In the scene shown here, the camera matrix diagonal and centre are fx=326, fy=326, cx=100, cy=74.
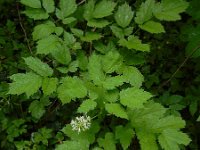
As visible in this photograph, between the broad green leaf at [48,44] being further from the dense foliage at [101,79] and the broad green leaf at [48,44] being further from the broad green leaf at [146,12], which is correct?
the broad green leaf at [146,12]

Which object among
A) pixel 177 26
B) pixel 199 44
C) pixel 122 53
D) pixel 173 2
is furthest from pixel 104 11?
pixel 177 26

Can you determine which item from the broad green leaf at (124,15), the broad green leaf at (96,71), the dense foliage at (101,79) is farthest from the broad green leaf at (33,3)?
the broad green leaf at (96,71)

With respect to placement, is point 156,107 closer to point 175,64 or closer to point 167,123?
point 167,123

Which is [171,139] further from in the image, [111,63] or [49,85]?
[49,85]

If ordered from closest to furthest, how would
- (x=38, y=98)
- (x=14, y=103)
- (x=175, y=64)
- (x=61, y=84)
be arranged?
(x=61, y=84)
(x=38, y=98)
(x=14, y=103)
(x=175, y=64)

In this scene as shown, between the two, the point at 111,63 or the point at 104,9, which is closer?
the point at 111,63

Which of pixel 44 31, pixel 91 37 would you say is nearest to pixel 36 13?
pixel 44 31

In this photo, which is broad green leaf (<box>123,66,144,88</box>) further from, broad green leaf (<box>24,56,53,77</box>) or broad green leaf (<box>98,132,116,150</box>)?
broad green leaf (<box>24,56,53,77</box>)
